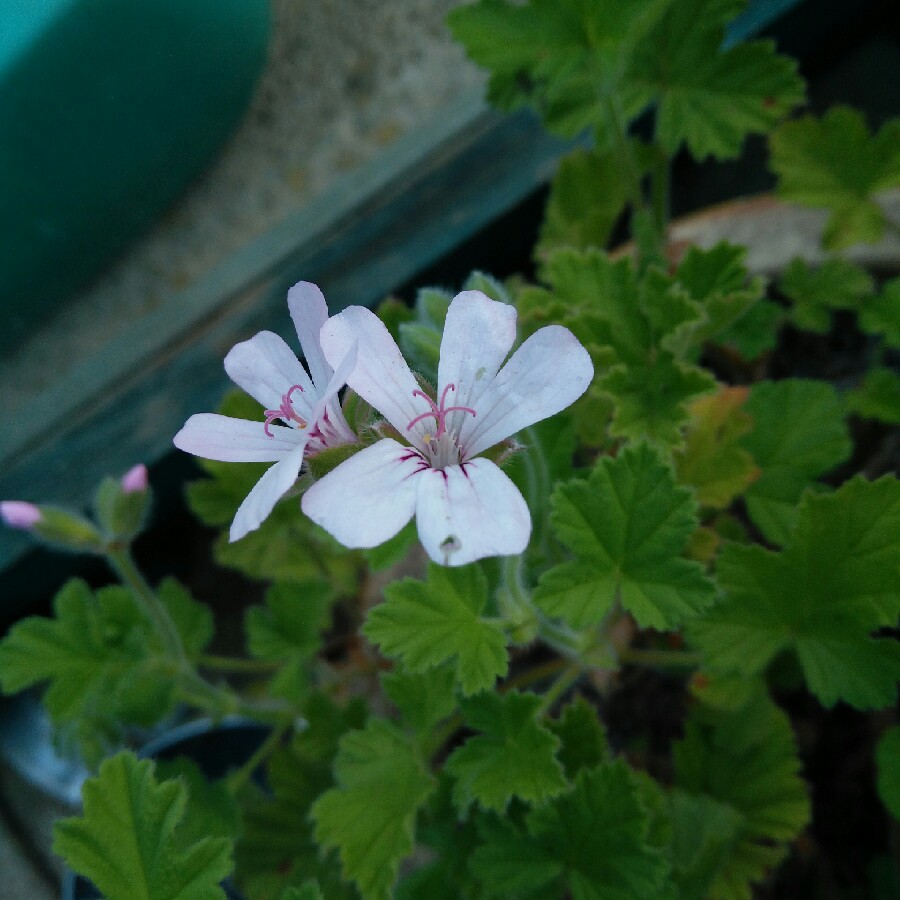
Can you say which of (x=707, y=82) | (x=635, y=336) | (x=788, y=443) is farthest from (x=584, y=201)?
(x=788, y=443)

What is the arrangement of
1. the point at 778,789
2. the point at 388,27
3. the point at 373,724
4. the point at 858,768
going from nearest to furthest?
the point at 373,724, the point at 778,789, the point at 858,768, the point at 388,27

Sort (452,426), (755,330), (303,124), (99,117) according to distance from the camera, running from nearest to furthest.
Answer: (452,426) < (755,330) < (99,117) < (303,124)

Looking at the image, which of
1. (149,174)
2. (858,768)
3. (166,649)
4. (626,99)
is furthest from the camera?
(149,174)

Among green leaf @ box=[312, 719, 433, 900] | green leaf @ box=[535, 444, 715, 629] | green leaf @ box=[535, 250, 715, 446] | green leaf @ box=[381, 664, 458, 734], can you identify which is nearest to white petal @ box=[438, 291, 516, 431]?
green leaf @ box=[535, 444, 715, 629]

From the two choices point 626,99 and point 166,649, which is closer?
point 166,649

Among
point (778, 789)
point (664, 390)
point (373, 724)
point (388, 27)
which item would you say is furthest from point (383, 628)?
point (388, 27)

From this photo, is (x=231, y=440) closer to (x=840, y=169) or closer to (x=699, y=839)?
(x=699, y=839)

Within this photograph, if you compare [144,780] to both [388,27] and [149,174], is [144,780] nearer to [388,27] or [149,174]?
[149,174]
